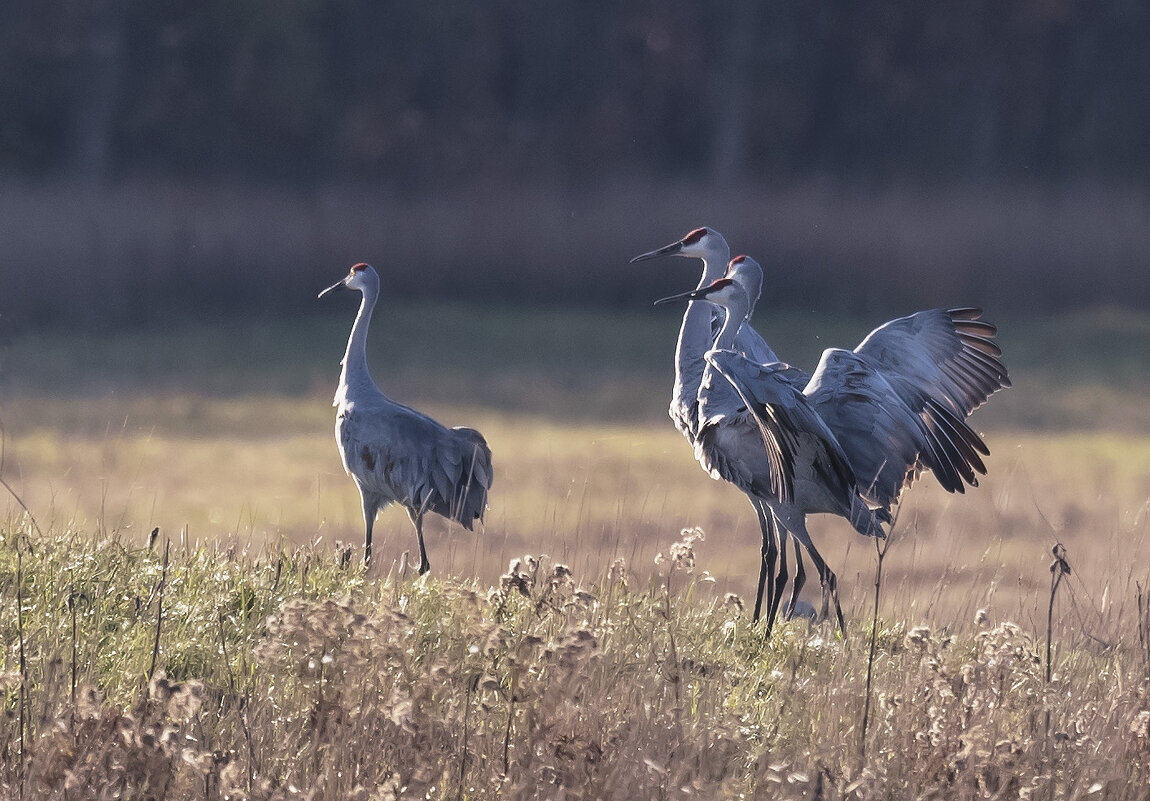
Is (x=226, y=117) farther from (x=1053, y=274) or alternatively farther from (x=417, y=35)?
(x=1053, y=274)

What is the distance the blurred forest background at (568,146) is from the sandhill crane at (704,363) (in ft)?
34.5

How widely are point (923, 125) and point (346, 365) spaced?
1615 cm

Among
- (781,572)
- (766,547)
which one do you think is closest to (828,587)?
(781,572)

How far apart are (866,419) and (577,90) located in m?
16.1

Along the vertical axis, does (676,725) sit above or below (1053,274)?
below

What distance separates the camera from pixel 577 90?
20.7 metres

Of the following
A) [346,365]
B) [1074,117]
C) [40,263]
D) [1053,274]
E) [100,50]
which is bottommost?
[346,365]

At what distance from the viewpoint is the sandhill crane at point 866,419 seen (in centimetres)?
455

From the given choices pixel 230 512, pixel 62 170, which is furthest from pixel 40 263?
pixel 230 512

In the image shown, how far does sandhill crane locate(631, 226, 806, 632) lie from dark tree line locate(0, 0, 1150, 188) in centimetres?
1314

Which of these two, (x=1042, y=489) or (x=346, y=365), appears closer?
(x=346, y=365)

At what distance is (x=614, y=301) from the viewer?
17984 millimetres

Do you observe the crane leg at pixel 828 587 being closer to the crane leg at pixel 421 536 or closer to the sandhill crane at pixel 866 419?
the sandhill crane at pixel 866 419

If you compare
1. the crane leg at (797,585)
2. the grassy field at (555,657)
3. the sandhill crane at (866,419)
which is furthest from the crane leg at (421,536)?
the crane leg at (797,585)
